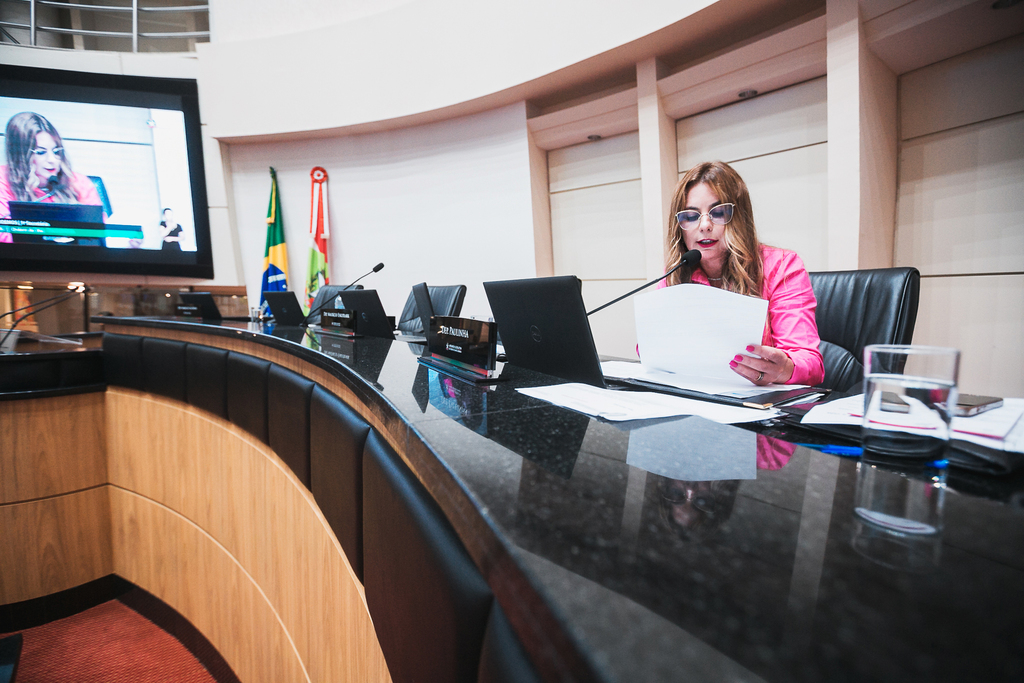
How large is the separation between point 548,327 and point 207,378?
1324mm

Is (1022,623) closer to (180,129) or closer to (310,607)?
(310,607)

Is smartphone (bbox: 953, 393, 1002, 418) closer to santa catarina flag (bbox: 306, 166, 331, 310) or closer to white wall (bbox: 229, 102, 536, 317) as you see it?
white wall (bbox: 229, 102, 536, 317)

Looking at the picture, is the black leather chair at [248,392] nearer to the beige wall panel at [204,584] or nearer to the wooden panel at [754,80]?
the beige wall panel at [204,584]

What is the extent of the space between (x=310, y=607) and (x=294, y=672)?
271 mm

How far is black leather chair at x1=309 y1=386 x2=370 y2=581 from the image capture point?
0.76m

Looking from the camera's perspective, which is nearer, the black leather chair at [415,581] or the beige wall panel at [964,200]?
the black leather chair at [415,581]

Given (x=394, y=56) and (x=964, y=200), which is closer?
(x=964, y=200)

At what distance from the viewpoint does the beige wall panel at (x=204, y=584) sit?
1385 millimetres

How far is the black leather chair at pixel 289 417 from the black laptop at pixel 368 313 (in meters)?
0.54

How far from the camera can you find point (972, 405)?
2.07 feet

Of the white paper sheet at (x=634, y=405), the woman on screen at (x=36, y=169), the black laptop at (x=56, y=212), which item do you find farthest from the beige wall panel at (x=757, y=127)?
the woman on screen at (x=36, y=169)

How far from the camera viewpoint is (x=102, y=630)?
2029 mm

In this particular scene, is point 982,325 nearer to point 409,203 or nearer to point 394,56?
point 409,203

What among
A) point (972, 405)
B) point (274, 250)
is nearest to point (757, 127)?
point (972, 405)
